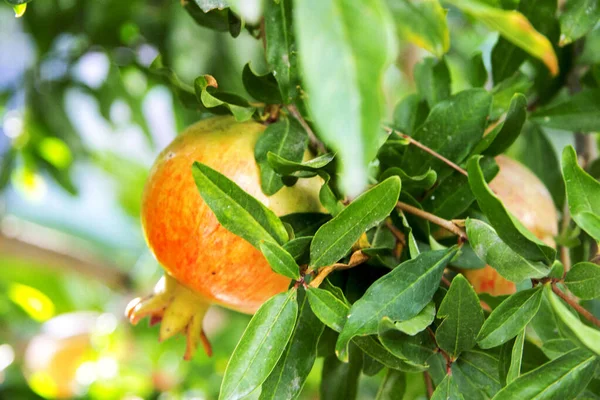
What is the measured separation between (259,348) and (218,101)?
188mm

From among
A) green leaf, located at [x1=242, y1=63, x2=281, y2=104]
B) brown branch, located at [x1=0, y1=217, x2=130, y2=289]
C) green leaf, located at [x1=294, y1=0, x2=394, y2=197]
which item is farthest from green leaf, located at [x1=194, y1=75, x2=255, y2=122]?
brown branch, located at [x1=0, y1=217, x2=130, y2=289]

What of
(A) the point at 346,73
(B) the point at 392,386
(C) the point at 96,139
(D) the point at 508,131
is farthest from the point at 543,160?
(C) the point at 96,139

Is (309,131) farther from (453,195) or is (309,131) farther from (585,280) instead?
(585,280)

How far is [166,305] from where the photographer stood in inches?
24.2

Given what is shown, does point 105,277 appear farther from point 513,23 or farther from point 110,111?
point 513,23

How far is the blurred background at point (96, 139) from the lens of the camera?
3.37 ft

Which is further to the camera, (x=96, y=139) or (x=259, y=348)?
(x=96, y=139)

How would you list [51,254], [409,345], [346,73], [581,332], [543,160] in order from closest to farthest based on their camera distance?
1. [346,73]
2. [581,332]
3. [409,345]
4. [543,160]
5. [51,254]

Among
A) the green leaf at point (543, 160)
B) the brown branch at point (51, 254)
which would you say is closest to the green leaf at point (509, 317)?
the green leaf at point (543, 160)

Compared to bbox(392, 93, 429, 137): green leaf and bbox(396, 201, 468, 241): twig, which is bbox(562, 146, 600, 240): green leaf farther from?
bbox(392, 93, 429, 137): green leaf

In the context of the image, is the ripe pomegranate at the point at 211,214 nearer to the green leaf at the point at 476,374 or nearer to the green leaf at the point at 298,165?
the green leaf at the point at 298,165

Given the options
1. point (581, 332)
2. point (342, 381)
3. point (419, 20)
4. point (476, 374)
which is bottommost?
point (342, 381)

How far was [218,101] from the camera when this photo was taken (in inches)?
19.2

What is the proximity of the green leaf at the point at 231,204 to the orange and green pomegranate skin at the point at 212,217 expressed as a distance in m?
0.06
